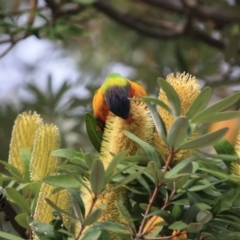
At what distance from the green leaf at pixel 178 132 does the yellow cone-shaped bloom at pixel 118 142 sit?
3.5 inches

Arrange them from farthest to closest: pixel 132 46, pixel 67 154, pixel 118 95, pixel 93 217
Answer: pixel 132 46 < pixel 118 95 < pixel 67 154 < pixel 93 217

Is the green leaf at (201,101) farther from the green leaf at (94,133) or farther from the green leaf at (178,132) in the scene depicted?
the green leaf at (94,133)

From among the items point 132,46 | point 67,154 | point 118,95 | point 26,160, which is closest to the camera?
point 67,154

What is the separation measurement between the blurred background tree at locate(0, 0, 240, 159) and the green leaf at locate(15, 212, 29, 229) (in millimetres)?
770

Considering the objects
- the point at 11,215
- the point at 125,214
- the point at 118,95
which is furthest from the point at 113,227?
the point at 118,95

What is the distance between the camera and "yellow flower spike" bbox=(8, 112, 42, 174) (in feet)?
2.95

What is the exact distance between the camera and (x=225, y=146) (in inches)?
31.0

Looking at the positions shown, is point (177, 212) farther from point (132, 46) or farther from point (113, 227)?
point (132, 46)

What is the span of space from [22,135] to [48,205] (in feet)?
0.58

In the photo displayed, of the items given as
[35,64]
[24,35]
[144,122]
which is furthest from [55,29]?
[35,64]

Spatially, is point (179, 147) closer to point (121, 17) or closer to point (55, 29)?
point (55, 29)

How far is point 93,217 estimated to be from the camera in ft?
2.15

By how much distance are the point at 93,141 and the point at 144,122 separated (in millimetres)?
114

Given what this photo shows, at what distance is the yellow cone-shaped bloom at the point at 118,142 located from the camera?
28.5 inches
